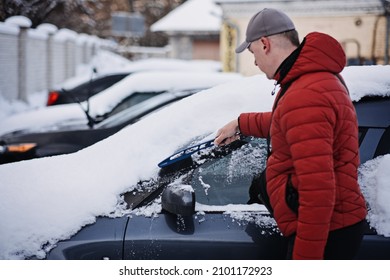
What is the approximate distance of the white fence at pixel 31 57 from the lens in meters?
10.8

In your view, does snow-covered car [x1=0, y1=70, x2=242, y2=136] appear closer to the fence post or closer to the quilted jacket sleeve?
the quilted jacket sleeve

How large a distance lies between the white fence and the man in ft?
31.8

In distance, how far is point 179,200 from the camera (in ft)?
6.05

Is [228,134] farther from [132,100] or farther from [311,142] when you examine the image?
[132,100]

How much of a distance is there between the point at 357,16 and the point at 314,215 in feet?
38.7

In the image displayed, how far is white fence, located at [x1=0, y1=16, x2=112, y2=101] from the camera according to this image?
10.8 m

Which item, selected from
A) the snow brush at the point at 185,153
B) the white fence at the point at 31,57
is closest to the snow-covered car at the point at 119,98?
the snow brush at the point at 185,153

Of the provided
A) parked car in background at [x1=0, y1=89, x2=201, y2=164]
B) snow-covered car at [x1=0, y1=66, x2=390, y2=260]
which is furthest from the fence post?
snow-covered car at [x1=0, y1=66, x2=390, y2=260]

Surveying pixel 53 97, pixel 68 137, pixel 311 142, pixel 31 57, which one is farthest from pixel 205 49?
pixel 311 142

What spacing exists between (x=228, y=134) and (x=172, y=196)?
0.37m

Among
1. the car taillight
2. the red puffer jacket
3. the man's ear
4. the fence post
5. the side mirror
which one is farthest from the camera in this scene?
Answer: the fence post

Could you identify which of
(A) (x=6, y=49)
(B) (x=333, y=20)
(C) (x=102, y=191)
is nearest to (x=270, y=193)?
(C) (x=102, y=191)

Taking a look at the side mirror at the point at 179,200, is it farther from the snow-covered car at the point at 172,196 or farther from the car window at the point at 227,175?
the car window at the point at 227,175
